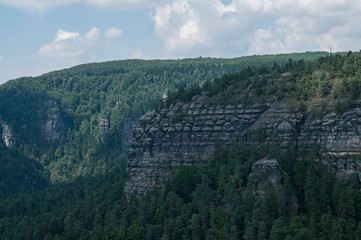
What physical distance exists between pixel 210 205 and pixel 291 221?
16.2 meters

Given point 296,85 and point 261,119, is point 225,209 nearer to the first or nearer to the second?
point 261,119

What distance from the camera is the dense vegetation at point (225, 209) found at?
118m

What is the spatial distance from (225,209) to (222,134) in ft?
69.6

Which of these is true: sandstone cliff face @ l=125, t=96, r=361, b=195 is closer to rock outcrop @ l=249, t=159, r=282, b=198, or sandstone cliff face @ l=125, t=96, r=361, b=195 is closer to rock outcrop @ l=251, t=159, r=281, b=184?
rock outcrop @ l=251, t=159, r=281, b=184

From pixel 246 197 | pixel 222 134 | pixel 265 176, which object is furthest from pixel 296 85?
pixel 246 197

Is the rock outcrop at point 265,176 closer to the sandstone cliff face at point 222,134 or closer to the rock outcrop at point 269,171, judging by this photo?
the rock outcrop at point 269,171

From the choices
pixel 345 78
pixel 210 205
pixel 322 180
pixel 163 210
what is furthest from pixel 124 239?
pixel 345 78

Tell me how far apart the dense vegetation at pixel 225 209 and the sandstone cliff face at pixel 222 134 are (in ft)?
9.66

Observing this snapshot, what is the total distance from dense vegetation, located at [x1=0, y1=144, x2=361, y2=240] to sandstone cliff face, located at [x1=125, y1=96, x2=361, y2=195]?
116 inches

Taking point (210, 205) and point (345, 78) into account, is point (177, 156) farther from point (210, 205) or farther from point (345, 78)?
point (345, 78)

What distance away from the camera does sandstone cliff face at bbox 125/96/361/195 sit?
127875 mm

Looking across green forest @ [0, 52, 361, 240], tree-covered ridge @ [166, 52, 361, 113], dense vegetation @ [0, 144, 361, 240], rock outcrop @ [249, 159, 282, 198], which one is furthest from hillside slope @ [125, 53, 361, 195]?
rock outcrop @ [249, 159, 282, 198]

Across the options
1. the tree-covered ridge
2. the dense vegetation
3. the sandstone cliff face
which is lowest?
the dense vegetation

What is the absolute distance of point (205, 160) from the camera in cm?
14550
